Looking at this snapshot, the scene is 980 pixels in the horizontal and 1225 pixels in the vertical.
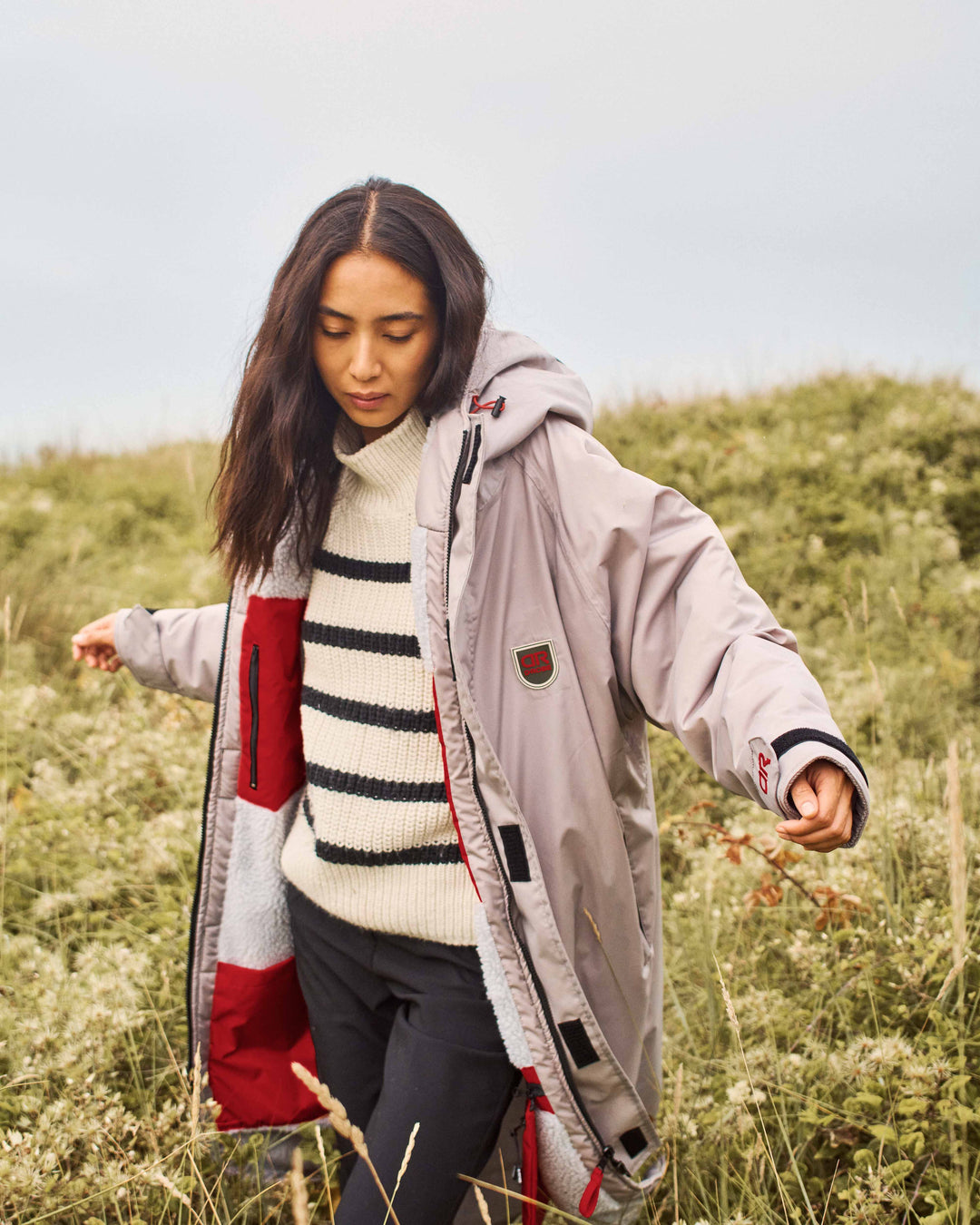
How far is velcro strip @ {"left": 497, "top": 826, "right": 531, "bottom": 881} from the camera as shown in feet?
6.44

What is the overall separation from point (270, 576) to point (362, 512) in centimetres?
29

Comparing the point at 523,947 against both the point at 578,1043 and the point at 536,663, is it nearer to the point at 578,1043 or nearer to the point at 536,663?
the point at 578,1043

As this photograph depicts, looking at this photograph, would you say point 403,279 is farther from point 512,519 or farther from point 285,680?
point 285,680

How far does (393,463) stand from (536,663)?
60cm

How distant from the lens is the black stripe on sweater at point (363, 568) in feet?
7.33

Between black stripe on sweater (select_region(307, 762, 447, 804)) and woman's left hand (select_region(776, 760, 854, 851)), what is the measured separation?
85 cm

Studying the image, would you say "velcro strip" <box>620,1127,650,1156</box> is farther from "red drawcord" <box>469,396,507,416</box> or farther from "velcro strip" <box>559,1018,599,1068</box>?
"red drawcord" <box>469,396,507,416</box>

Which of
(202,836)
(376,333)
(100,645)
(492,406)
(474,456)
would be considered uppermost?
(376,333)

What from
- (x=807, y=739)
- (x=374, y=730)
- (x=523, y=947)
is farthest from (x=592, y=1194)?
(x=807, y=739)

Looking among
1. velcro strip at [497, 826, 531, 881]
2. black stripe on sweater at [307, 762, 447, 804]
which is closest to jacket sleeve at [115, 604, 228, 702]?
black stripe on sweater at [307, 762, 447, 804]

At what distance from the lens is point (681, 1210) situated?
2.34 metres

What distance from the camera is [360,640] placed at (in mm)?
2266

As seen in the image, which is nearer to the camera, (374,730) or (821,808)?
(821,808)

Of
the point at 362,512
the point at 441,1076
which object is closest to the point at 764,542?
the point at 362,512
